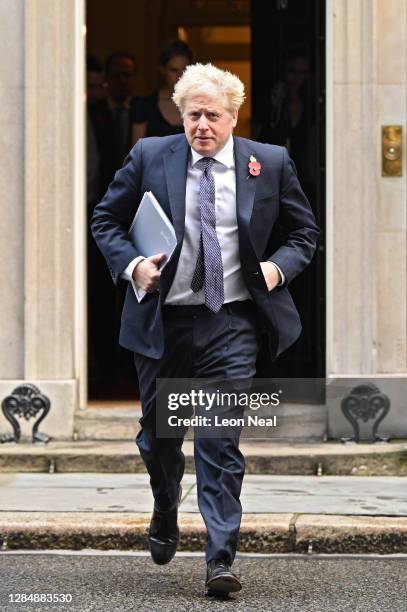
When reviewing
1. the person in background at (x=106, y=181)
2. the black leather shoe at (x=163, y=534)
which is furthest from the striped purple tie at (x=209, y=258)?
the person in background at (x=106, y=181)

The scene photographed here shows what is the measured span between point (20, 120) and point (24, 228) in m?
0.69

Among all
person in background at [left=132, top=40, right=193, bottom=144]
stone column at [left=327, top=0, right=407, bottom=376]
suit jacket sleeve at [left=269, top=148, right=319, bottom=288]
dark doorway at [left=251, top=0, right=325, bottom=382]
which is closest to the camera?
suit jacket sleeve at [left=269, top=148, right=319, bottom=288]

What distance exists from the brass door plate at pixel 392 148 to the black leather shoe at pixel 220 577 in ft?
14.8

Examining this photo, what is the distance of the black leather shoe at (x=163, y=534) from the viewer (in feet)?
19.7

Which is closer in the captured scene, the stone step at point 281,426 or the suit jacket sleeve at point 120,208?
the suit jacket sleeve at point 120,208

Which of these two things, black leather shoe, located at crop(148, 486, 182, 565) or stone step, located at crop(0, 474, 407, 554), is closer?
black leather shoe, located at crop(148, 486, 182, 565)

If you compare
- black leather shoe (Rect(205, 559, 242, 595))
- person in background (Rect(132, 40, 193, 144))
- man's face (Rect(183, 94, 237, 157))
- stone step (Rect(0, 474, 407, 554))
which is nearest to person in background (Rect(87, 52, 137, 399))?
person in background (Rect(132, 40, 193, 144))

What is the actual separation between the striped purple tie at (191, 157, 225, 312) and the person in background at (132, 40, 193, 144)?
4.74 meters

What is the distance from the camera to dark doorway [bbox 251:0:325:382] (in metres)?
9.99

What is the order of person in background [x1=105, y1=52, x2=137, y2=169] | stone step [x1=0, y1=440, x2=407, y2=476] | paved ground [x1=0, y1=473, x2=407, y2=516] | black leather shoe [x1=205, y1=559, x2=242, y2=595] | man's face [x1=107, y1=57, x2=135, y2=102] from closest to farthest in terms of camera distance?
black leather shoe [x1=205, y1=559, x2=242, y2=595] → paved ground [x1=0, y1=473, x2=407, y2=516] → stone step [x1=0, y1=440, x2=407, y2=476] → person in background [x1=105, y1=52, x2=137, y2=169] → man's face [x1=107, y1=57, x2=135, y2=102]

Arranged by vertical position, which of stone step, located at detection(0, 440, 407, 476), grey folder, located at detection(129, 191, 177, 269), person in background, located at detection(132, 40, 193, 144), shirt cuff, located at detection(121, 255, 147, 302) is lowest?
Result: stone step, located at detection(0, 440, 407, 476)

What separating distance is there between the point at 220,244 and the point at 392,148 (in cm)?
402

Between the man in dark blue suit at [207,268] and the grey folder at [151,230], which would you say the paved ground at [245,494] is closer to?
the man in dark blue suit at [207,268]

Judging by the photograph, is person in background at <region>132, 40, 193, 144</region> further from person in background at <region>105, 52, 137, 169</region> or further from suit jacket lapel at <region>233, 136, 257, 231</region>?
suit jacket lapel at <region>233, 136, 257, 231</region>
